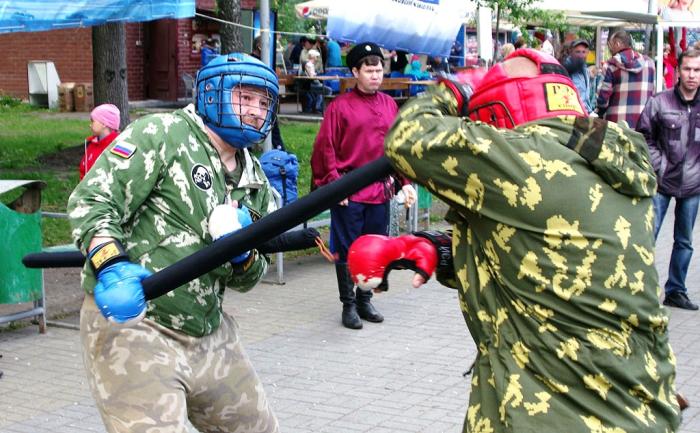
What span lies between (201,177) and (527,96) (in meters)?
1.27

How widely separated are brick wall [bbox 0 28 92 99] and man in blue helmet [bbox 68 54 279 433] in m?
22.6

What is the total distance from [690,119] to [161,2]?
436 centimetres

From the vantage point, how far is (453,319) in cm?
827

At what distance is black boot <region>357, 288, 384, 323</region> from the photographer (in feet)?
26.7

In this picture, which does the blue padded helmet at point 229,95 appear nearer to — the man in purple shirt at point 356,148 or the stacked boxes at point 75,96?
the man in purple shirt at point 356,148

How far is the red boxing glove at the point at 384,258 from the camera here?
2.92m

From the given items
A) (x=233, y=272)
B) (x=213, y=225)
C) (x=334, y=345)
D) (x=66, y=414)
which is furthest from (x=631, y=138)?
(x=334, y=345)

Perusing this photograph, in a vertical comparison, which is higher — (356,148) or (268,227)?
(268,227)

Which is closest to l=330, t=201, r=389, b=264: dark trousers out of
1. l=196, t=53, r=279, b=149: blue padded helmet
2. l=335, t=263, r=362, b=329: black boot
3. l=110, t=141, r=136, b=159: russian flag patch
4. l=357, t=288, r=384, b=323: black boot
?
l=335, t=263, r=362, b=329: black boot

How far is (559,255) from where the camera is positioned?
107 inches

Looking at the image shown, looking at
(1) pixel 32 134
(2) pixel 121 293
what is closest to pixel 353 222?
(2) pixel 121 293

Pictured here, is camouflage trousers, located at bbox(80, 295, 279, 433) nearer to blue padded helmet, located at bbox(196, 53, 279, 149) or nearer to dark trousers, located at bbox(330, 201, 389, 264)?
blue padded helmet, located at bbox(196, 53, 279, 149)

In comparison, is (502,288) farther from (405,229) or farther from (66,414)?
(405,229)

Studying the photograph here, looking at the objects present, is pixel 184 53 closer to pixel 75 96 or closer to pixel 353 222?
pixel 75 96
